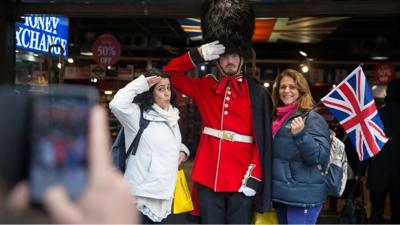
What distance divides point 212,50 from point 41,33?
6.77ft

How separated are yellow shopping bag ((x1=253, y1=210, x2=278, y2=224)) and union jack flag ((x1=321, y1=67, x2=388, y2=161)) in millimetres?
671

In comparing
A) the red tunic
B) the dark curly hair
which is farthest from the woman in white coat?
the red tunic

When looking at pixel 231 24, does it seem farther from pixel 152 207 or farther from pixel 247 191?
pixel 152 207

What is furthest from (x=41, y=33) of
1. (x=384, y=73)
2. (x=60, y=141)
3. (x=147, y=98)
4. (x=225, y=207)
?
(x=384, y=73)

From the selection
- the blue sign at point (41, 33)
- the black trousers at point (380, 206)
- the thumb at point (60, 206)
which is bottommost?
the black trousers at point (380, 206)

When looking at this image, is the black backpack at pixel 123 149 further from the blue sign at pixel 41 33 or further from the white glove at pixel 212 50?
the blue sign at pixel 41 33

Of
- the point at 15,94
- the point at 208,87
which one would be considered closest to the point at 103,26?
the point at 208,87

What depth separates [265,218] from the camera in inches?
129

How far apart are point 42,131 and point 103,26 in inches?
→ 304

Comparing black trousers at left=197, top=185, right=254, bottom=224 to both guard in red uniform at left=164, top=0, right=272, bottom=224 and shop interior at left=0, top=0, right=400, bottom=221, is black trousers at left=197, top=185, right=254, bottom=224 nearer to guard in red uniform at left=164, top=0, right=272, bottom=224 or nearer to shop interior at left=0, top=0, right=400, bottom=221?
guard in red uniform at left=164, top=0, right=272, bottom=224

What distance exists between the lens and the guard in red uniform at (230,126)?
10.3 feet

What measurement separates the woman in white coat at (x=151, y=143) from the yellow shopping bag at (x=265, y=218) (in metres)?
0.53

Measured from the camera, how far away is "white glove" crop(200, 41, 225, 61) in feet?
10.5

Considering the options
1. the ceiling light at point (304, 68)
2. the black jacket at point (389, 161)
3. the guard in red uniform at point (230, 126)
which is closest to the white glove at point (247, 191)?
the guard in red uniform at point (230, 126)
